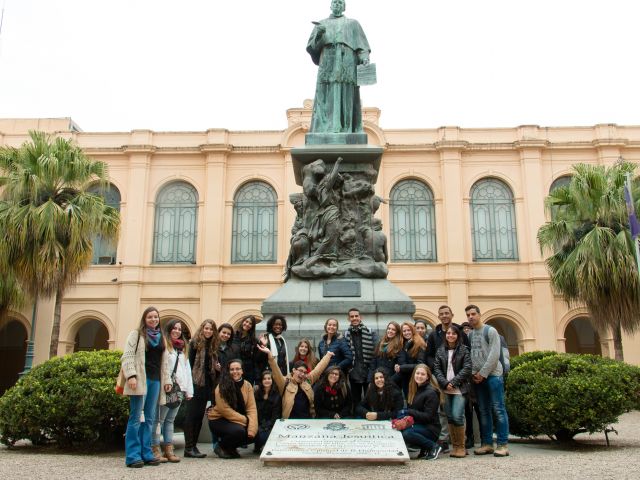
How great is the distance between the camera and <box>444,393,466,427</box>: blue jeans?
19.8 feet

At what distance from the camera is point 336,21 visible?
31.4ft

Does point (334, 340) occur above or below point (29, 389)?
above

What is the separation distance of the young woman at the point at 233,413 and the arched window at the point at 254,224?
1764 centimetres

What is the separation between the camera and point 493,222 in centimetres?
2406

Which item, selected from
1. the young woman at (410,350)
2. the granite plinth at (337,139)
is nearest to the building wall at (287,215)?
the granite plinth at (337,139)

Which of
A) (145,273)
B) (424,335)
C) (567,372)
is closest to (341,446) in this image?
(424,335)

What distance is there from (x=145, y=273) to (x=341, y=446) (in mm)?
19608

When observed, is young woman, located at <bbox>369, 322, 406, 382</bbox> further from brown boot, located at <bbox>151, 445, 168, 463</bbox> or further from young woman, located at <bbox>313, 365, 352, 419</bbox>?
brown boot, located at <bbox>151, 445, 168, 463</bbox>

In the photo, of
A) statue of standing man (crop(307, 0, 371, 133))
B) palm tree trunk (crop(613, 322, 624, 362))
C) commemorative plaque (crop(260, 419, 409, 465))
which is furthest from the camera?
palm tree trunk (crop(613, 322, 624, 362))

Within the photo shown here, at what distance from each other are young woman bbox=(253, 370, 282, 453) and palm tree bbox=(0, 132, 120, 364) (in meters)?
10.6

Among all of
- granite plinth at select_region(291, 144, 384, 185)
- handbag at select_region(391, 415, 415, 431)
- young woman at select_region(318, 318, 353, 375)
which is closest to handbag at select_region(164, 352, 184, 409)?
young woman at select_region(318, 318, 353, 375)

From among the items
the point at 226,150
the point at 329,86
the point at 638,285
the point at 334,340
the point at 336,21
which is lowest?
the point at 334,340

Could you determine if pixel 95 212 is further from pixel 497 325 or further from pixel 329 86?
pixel 497 325

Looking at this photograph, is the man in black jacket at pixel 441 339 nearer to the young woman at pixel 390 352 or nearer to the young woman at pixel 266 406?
the young woman at pixel 390 352
